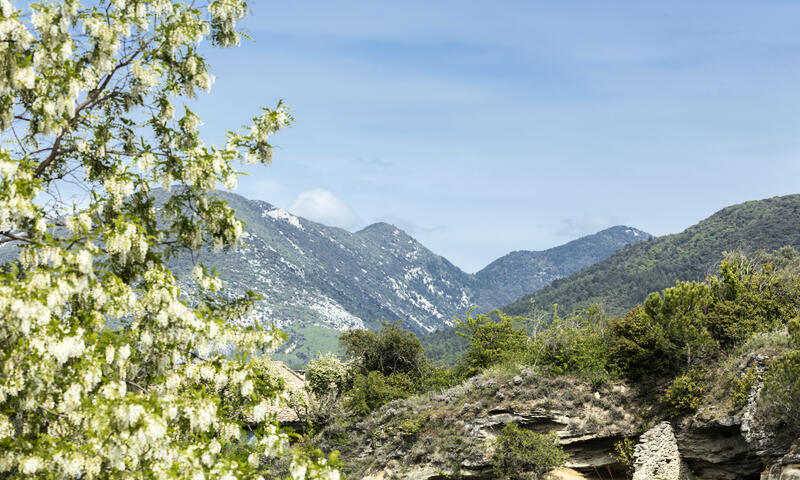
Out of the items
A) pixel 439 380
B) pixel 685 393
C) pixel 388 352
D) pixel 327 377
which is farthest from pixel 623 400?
pixel 327 377

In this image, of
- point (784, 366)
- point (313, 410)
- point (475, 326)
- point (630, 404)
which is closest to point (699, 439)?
point (630, 404)

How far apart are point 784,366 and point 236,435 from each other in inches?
591

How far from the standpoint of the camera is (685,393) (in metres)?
19.4

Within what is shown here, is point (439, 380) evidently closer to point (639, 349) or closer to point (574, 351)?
point (574, 351)

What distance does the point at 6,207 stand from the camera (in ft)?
19.5

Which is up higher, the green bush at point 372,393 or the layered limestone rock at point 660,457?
the green bush at point 372,393

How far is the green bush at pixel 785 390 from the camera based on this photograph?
14703mm

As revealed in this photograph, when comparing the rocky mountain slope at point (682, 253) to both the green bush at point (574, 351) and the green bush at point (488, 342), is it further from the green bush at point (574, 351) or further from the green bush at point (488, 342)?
the green bush at point (574, 351)

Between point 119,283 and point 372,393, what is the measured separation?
25.6 metres

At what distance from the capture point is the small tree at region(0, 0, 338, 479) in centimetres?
580

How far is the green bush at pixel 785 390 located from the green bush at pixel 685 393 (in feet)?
11.3

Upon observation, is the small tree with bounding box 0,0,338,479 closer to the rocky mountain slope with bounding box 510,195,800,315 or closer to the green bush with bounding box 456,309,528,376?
the green bush with bounding box 456,309,528,376

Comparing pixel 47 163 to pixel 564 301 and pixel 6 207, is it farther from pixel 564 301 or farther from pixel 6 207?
pixel 564 301

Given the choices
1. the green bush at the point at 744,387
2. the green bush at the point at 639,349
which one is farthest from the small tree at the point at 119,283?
the green bush at the point at 639,349
